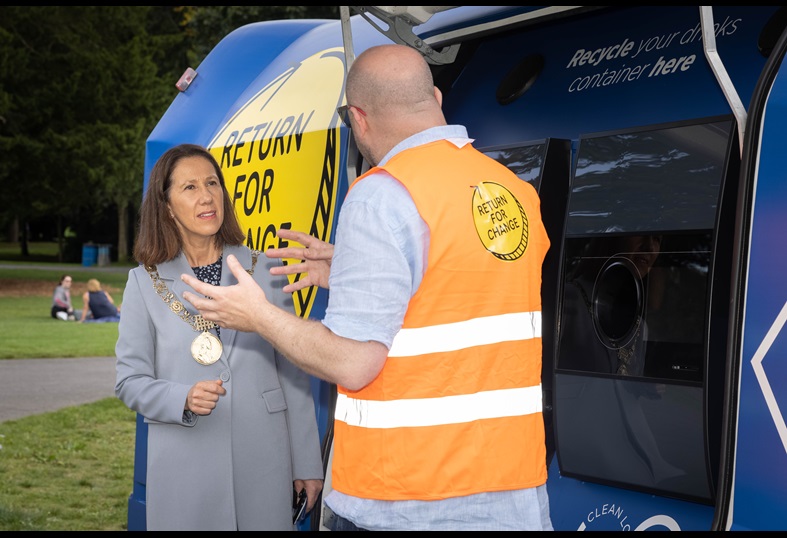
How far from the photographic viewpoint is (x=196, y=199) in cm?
341

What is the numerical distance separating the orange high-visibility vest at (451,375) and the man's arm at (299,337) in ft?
0.26

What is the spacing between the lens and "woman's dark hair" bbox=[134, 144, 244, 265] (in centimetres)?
339

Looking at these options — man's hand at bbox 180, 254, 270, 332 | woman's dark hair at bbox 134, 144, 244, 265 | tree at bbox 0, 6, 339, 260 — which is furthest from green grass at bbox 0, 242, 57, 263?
man's hand at bbox 180, 254, 270, 332

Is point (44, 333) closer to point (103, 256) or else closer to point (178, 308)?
point (178, 308)

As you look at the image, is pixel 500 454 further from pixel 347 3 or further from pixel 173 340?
pixel 347 3

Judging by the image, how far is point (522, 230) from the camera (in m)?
2.33

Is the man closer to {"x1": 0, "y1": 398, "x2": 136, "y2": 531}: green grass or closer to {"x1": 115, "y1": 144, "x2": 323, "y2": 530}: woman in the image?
{"x1": 115, "y1": 144, "x2": 323, "y2": 530}: woman

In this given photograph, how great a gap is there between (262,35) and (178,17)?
30.5 metres

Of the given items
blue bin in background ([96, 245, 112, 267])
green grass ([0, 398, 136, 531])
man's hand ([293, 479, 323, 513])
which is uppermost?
blue bin in background ([96, 245, 112, 267])

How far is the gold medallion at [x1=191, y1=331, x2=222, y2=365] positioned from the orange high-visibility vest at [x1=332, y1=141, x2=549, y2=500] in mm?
1055

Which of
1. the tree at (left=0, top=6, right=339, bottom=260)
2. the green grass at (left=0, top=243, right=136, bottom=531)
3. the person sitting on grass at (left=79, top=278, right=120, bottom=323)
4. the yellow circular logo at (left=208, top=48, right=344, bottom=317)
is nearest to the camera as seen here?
the yellow circular logo at (left=208, top=48, right=344, bottom=317)

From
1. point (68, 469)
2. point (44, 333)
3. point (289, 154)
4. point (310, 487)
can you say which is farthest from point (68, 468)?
point (44, 333)

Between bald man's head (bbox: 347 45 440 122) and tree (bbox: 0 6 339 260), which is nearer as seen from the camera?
bald man's head (bbox: 347 45 440 122)

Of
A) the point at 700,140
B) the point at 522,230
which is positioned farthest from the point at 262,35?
the point at 522,230
